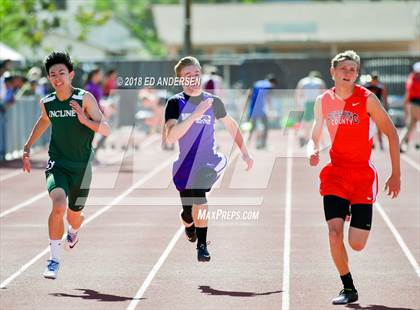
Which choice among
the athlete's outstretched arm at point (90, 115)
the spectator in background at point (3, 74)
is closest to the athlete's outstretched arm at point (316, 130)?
the athlete's outstretched arm at point (90, 115)

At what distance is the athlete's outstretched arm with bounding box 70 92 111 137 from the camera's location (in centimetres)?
907

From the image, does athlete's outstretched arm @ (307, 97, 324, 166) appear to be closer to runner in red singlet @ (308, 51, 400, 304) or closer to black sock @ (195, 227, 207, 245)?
runner in red singlet @ (308, 51, 400, 304)

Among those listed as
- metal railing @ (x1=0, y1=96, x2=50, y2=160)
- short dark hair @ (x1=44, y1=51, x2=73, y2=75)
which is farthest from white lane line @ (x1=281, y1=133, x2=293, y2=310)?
metal railing @ (x1=0, y1=96, x2=50, y2=160)

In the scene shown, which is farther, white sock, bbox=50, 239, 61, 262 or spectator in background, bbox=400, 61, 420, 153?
spectator in background, bbox=400, 61, 420, 153

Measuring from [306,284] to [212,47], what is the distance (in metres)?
50.8

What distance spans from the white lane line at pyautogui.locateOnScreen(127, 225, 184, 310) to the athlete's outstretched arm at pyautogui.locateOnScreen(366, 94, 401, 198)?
2.71 m

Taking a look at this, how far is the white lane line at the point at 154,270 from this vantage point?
1051cm

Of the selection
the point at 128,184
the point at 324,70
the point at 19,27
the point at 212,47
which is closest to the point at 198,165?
the point at 128,184

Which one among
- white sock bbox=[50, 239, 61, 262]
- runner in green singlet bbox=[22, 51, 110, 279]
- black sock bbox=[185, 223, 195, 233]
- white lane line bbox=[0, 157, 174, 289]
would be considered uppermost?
runner in green singlet bbox=[22, 51, 110, 279]

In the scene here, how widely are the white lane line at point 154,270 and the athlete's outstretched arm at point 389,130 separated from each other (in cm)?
271

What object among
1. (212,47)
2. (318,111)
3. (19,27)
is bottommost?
(212,47)

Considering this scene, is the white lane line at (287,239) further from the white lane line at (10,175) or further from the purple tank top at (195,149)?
the white lane line at (10,175)

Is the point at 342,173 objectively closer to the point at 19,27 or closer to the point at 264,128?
the point at 264,128

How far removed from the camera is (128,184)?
21.0 metres
